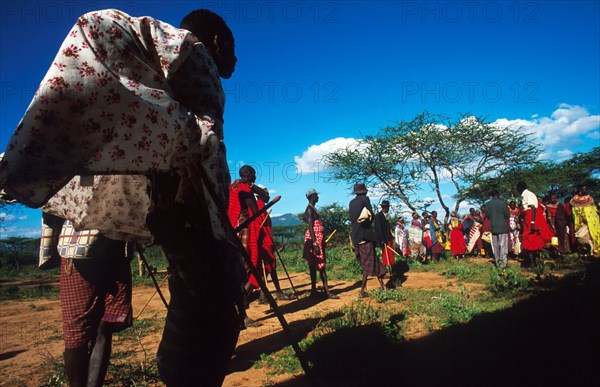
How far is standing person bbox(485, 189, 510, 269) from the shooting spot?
7.97 metres

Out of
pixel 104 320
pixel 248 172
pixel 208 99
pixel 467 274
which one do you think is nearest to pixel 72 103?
pixel 208 99

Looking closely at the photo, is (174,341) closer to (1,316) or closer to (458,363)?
→ (458,363)

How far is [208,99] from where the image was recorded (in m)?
1.26

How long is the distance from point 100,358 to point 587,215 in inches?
455

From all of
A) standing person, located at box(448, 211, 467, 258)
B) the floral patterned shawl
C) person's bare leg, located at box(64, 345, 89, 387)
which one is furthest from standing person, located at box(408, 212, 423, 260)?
the floral patterned shawl

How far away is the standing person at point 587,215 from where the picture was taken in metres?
9.29

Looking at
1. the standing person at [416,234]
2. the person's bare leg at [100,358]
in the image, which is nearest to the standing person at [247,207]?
the person's bare leg at [100,358]

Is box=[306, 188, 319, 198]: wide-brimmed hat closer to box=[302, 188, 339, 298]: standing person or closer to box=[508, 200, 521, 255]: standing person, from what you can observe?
box=[302, 188, 339, 298]: standing person

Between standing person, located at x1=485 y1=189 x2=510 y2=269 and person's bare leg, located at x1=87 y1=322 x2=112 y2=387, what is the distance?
26.6ft

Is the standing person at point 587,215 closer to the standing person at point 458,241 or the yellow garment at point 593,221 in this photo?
the yellow garment at point 593,221

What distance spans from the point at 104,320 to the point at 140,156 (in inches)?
70.2

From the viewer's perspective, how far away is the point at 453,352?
298 centimetres

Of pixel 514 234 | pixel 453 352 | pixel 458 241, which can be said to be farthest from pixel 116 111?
pixel 458 241

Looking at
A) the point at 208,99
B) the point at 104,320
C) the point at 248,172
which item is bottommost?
the point at 104,320
